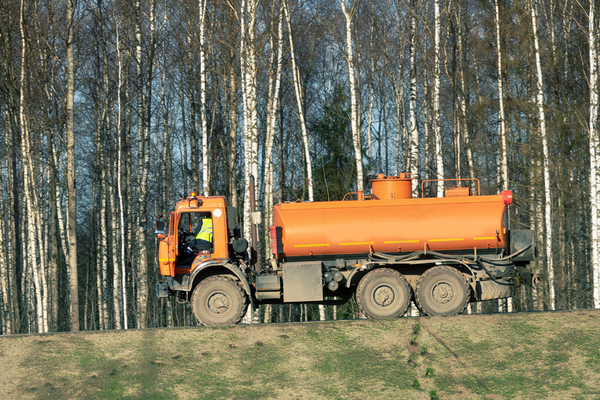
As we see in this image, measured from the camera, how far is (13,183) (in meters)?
22.0

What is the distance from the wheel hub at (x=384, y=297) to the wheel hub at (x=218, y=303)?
2579 mm

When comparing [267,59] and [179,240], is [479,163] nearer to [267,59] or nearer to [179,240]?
[267,59]

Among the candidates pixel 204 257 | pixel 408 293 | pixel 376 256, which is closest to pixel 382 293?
pixel 408 293

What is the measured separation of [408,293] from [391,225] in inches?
48.4

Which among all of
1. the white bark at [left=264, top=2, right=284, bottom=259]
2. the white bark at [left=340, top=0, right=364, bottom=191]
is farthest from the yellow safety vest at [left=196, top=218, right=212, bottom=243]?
the white bark at [left=340, top=0, right=364, bottom=191]

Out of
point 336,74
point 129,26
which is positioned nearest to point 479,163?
point 336,74

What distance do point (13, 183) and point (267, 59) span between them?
11006mm

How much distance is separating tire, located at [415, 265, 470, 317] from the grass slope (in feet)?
1.80

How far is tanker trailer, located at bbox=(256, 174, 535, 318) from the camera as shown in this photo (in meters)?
9.71

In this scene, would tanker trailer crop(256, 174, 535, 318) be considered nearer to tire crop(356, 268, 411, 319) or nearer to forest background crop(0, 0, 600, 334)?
tire crop(356, 268, 411, 319)

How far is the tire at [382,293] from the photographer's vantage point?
984 centimetres

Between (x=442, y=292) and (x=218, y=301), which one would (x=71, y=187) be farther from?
(x=442, y=292)

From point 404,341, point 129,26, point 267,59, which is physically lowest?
point 404,341

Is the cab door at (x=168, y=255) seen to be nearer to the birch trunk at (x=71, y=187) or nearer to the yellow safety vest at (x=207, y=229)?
the yellow safety vest at (x=207, y=229)
